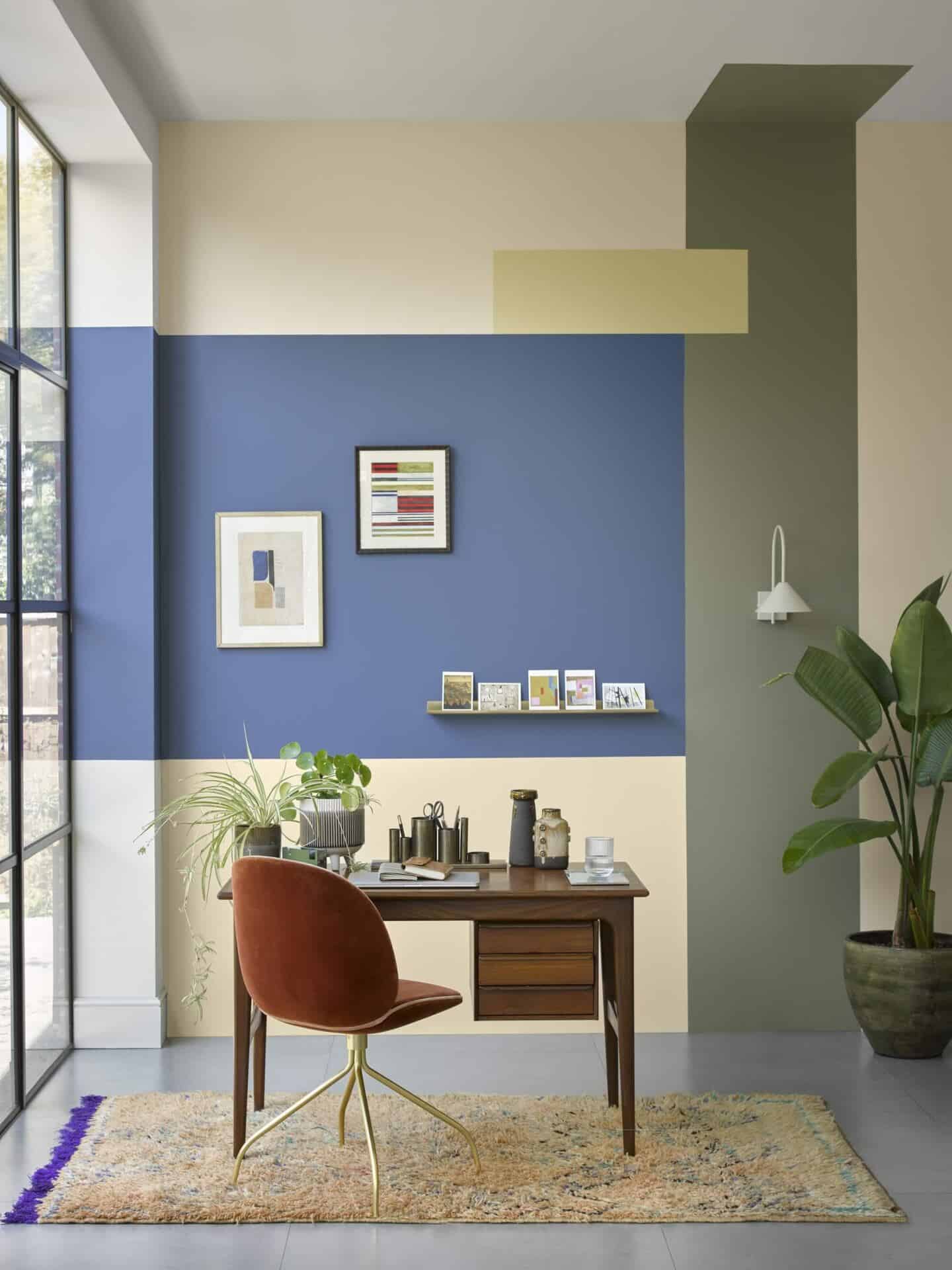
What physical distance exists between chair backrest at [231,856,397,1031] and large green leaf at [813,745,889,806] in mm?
1864

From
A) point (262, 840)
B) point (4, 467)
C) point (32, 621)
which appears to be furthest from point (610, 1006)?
point (4, 467)

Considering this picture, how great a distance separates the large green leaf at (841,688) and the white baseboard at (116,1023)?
2.69 meters

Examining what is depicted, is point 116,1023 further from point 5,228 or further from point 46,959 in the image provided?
point 5,228

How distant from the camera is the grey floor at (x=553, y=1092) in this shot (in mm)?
2953

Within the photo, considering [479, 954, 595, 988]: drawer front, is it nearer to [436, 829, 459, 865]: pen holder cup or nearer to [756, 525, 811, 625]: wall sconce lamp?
[436, 829, 459, 865]: pen holder cup

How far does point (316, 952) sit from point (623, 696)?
197cm

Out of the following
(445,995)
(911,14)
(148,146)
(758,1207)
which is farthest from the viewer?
(148,146)

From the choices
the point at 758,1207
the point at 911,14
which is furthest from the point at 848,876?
the point at 911,14

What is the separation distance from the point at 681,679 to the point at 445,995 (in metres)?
1.85

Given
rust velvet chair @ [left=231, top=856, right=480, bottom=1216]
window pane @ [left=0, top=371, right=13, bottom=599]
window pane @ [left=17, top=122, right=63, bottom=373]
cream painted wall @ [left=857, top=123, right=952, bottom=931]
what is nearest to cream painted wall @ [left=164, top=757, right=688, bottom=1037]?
cream painted wall @ [left=857, top=123, right=952, bottom=931]

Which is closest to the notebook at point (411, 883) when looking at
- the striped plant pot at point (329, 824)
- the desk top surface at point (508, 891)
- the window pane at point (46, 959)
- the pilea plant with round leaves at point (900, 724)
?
the desk top surface at point (508, 891)

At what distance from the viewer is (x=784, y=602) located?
461 centimetres

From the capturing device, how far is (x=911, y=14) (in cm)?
395

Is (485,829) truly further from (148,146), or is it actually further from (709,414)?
(148,146)
